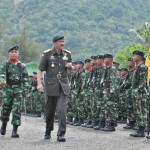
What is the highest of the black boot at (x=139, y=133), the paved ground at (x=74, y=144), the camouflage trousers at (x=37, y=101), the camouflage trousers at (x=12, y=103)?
the camouflage trousers at (x=37, y=101)

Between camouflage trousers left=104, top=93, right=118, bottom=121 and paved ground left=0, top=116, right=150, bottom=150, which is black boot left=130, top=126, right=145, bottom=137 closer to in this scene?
paved ground left=0, top=116, right=150, bottom=150

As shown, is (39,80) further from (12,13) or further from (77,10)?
(12,13)

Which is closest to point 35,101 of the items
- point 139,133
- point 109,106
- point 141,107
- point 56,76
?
point 109,106

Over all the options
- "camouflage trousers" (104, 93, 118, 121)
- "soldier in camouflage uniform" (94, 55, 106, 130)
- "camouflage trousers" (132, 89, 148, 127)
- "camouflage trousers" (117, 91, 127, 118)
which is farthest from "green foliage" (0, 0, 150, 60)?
"camouflage trousers" (132, 89, 148, 127)

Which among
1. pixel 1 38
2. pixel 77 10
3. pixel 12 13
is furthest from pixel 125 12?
pixel 1 38

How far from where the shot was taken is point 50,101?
8.58 m

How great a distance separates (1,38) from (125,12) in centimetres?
6045

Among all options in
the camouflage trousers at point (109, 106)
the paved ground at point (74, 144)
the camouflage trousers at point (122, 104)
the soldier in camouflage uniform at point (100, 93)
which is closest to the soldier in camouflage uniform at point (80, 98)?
the camouflage trousers at point (122, 104)

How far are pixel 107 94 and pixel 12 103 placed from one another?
8.70 ft

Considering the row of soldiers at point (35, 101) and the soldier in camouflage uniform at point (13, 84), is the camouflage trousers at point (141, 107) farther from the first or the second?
the row of soldiers at point (35, 101)

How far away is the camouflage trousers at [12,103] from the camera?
904 centimetres

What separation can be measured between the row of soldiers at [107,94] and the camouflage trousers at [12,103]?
2.25 metres

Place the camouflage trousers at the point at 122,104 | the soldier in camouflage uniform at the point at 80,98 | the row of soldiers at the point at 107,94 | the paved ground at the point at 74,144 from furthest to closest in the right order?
the soldier in camouflage uniform at the point at 80,98
the camouflage trousers at the point at 122,104
the row of soldiers at the point at 107,94
the paved ground at the point at 74,144

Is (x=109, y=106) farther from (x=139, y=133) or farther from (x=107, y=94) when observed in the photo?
(x=139, y=133)
